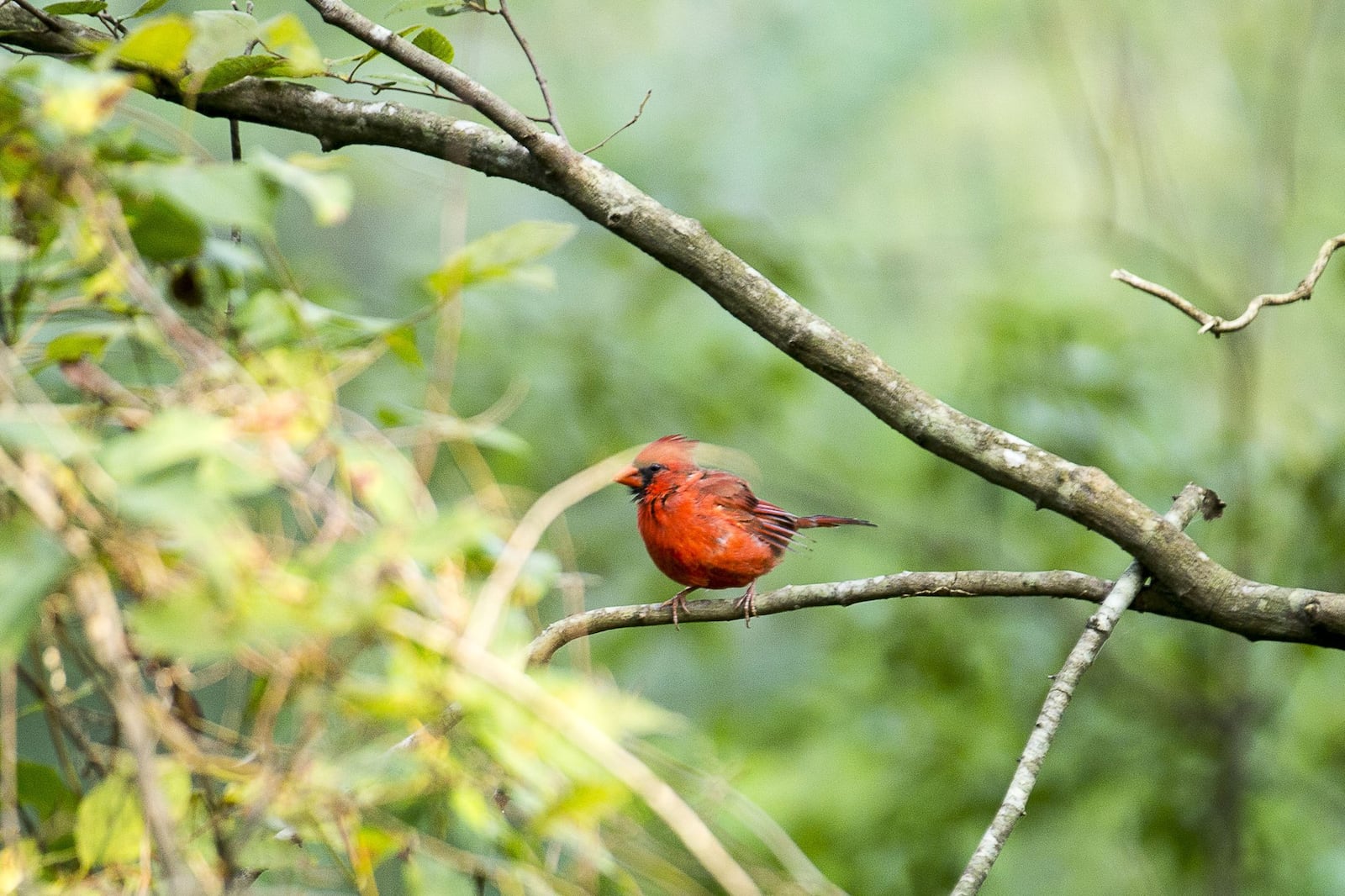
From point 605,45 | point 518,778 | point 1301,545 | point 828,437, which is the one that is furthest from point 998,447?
point 605,45

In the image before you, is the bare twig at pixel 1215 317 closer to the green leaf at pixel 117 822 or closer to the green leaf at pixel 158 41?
the green leaf at pixel 158 41

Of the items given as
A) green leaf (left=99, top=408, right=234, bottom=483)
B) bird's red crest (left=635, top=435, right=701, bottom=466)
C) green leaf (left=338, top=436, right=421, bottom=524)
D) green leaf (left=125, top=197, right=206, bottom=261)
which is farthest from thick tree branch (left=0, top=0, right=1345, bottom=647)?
bird's red crest (left=635, top=435, right=701, bottom=466)

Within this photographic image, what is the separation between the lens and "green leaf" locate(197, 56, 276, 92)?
1523mm

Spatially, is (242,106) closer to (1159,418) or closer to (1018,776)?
(1018,776)

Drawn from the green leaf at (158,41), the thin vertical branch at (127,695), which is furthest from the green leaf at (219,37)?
the thin vertical branch at (127,695)

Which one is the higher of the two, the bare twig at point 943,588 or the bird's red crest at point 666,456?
the bare twig at point 943,588

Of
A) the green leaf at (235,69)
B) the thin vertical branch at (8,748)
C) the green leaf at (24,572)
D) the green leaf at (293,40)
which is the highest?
the green leaf at (293,40)

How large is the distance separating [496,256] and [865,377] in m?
0.96

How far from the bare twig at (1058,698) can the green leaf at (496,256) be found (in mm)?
951

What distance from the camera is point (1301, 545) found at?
3.98 metres

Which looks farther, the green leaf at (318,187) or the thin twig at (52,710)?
the thin twig at (52,710)

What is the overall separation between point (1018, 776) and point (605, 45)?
8.39m

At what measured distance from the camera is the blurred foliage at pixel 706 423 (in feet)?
3.00

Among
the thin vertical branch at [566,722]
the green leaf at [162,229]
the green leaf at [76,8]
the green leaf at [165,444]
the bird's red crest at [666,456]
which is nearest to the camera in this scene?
the green leaf at [165,444]
